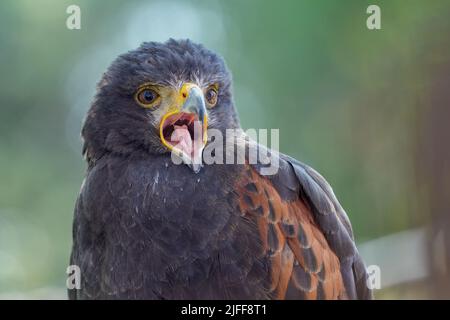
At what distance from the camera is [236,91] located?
7301mm

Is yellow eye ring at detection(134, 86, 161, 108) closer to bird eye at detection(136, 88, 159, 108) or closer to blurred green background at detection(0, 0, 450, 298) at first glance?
bird eye at detection(136, 88, 159, 108)

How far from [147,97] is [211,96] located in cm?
35

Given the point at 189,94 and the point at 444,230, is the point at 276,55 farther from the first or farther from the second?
the point at 444,230

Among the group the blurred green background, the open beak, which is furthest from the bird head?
the blurred green background

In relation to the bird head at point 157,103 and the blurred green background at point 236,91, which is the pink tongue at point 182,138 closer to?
the bird head at point 157,103

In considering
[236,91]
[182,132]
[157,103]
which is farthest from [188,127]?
[236,91]

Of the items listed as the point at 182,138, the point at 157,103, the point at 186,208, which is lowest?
the point at 186,208

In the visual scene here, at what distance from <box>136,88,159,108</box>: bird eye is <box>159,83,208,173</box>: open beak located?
0.10 meters

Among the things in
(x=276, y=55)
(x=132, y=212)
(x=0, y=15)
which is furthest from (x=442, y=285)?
(x=0, y=15)

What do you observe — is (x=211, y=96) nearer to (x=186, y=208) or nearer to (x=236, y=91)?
(x=186, y=208)

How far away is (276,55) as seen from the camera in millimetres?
7367

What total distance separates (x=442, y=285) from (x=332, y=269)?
52 cm

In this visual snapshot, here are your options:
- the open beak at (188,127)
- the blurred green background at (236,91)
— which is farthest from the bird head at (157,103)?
the blurred green background at (236,91)

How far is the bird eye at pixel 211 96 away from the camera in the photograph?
3502 millimetres
